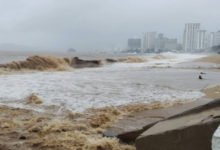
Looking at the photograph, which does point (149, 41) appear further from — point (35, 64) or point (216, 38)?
point (35, 64)

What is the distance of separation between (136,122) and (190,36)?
6040 inches

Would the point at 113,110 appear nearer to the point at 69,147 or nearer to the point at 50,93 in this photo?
the point at 69,147

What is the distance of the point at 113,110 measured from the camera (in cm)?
594

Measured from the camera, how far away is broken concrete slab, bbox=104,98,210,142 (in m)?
3.93

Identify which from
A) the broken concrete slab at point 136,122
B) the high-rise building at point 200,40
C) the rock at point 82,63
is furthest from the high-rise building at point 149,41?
the broken concrete slab at point 136,122

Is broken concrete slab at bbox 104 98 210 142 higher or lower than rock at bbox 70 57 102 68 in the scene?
higher

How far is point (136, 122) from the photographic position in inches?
201

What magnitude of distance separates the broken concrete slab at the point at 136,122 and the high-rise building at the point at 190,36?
148897 mm

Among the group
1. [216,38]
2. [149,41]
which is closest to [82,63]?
[216,38]

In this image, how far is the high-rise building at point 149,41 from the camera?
15375cm

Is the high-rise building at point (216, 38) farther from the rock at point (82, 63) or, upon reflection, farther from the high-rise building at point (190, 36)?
the rock at point (82, 63)

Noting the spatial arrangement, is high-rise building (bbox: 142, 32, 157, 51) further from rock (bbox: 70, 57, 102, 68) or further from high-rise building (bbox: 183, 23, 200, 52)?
rock (bbox: 70, 57, 102, 68)

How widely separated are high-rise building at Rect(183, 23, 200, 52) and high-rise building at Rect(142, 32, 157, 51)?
742 inches

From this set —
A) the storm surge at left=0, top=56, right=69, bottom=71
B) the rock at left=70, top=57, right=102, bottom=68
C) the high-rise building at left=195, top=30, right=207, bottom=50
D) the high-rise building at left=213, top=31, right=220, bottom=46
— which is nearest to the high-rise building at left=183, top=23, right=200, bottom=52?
the high-rise building at left=195, top=30, right=207, bottom=50
